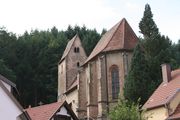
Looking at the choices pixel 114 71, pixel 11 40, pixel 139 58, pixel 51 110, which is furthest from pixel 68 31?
pixel 51 110

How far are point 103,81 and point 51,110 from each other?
50.7ft

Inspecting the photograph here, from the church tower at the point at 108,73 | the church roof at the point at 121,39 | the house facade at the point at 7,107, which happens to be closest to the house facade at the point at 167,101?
the church tower at the point at 108,73

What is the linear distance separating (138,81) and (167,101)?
→ 960 centimetres

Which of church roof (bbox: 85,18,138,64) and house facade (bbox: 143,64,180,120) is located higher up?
church roof (bbox: 85,18,138,64)

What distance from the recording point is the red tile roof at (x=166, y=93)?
2938 cm

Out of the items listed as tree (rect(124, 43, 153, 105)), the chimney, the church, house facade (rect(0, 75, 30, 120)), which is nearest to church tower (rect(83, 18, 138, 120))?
the church

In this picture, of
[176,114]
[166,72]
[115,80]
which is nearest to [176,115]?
[176,114]

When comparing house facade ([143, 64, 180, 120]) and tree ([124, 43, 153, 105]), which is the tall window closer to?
tree ([124, 43, 153, 105])

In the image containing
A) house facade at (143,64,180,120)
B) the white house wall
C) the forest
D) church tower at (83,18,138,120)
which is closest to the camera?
the white house wall

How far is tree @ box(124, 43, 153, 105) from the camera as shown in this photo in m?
37.6

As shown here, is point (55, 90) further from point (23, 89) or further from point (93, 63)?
point (93, 63)

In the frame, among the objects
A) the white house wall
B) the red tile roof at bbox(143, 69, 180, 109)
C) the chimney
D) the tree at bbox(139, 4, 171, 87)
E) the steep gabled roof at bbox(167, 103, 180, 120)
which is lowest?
the steep gabled roof at bbox(167, 103, 180, 120)

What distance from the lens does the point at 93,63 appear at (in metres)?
48.1

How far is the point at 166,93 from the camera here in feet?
100
